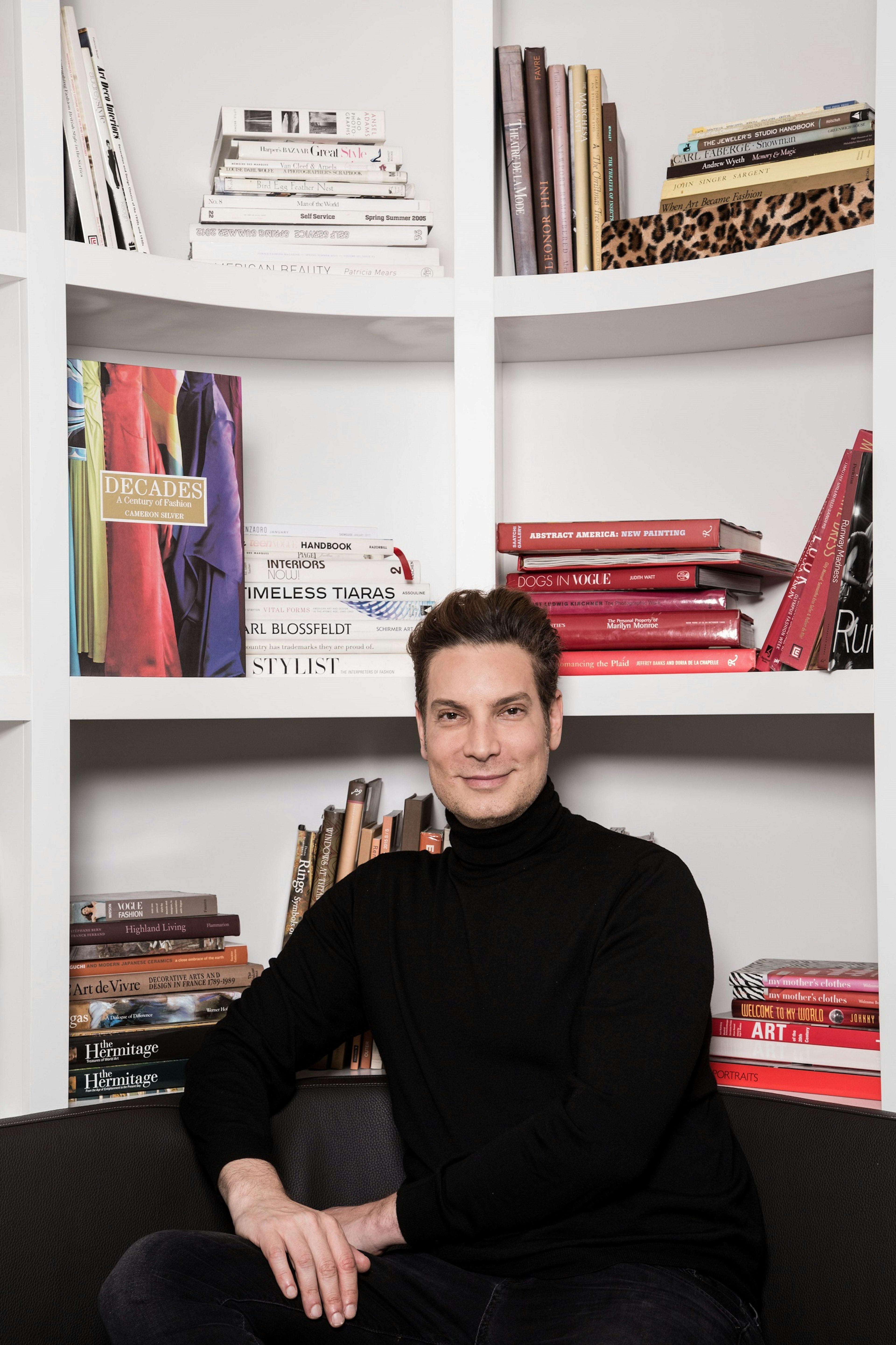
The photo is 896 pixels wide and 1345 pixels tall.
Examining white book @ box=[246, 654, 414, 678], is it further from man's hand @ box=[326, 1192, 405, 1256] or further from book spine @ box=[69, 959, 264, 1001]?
man's hand @ box=[326, 1192, 405, 1256]

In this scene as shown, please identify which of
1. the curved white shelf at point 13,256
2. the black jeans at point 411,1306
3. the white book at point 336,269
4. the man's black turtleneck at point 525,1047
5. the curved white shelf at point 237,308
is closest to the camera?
the black jeans at point 411,1306

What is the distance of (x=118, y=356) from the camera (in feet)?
7.47

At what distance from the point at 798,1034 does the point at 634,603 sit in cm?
75

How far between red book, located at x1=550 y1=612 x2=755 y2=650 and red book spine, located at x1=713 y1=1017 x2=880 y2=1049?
62 cm

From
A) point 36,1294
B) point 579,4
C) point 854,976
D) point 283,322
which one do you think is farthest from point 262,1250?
point 579,4

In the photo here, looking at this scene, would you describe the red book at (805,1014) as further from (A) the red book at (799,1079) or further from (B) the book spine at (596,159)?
(B) the book spine at (596,159)

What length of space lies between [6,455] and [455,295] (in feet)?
2.59

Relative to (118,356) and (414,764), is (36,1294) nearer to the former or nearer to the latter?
(414,764)

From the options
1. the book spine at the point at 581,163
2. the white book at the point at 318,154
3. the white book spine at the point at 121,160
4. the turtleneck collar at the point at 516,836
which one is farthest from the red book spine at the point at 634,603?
the white book spine at the point at 121,160

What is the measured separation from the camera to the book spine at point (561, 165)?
202 cm

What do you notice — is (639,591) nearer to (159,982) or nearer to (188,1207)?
(159,982)

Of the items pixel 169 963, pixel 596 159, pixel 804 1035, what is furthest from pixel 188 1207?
pixel 596 159

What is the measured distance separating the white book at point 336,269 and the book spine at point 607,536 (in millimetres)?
468

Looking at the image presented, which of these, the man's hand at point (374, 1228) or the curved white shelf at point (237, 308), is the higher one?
the curved white shelf at point (237, 308)
